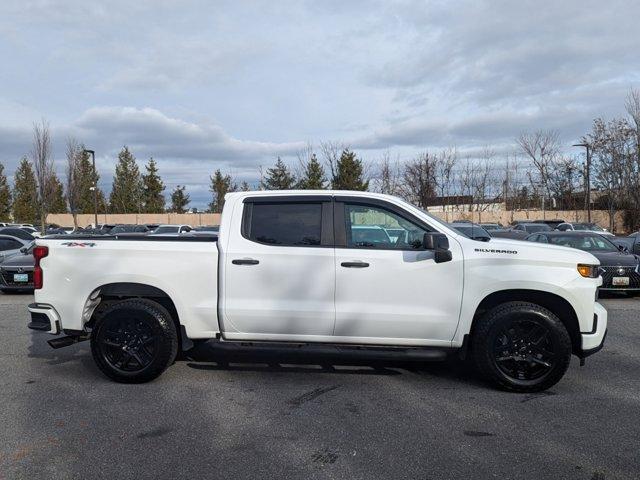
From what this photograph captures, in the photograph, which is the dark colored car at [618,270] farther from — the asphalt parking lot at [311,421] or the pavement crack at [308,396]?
the pavement crack at [308,396]

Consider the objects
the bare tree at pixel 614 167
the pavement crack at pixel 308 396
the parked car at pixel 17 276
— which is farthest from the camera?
the bare tree at pixel 614 167

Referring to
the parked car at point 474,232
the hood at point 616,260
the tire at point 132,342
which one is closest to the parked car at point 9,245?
the tire at point 132,342

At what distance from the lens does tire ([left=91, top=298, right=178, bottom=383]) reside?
5.39 meters

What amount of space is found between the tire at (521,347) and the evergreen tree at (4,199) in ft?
236

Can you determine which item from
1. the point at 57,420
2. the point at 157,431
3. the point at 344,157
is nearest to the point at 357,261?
the point at 157,431

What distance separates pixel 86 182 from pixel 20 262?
44856mm

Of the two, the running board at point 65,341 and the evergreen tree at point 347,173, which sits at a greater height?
the evergreen tree at point 347,173

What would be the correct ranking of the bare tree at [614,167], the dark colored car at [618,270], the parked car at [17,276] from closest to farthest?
1. the dark colored car at [618,270]
2. the parked car at [17,276]
3. the bare tree at [614,167]

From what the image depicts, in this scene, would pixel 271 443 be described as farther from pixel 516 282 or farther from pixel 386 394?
pixel 516 282

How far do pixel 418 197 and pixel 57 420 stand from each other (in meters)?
48.2

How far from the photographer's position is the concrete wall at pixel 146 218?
56.2 metres

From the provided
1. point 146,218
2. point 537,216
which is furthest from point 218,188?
point 537,216

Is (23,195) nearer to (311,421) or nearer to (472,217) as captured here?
(472,217)

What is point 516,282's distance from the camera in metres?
5.03
